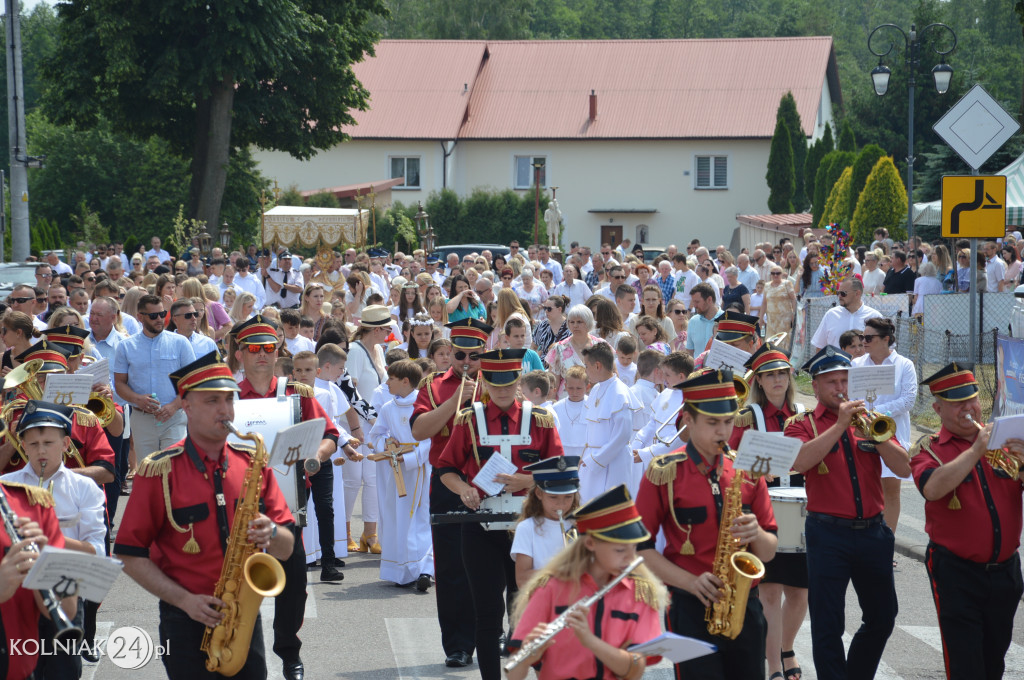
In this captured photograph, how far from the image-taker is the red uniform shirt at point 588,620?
15.0ft

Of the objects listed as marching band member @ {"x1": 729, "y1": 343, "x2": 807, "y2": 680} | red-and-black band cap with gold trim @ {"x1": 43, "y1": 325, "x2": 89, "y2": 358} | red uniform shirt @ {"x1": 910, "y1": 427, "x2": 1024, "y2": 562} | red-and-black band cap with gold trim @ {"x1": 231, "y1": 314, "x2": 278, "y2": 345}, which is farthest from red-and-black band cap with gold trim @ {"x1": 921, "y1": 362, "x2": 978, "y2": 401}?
red-and-black band cap with gold trim @ {"x1": 43, "y1": 325, "x2": 89, "y2": 358}

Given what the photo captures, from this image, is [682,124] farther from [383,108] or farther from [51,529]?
[51,529]

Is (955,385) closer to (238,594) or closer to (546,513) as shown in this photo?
(546,513)

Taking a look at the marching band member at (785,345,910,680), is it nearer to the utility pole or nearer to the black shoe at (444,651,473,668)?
the black shoe at (444,651,473,668)

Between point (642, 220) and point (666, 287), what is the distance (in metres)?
36.5

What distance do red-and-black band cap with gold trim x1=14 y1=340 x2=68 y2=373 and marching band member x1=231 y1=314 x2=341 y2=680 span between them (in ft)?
3.55

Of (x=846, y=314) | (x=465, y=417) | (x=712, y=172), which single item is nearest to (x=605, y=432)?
(x=465, y=417)

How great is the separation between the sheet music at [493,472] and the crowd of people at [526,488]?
20 mm

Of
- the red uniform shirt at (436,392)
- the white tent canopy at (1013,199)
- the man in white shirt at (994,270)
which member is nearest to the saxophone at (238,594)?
the red uniform shirt at (436,392)

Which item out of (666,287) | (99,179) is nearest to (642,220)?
(99,179)

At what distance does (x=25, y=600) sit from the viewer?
4.98 metres

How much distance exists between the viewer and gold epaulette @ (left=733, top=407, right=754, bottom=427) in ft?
24.2

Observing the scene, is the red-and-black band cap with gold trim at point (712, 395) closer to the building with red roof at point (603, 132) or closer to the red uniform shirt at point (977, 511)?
the red uniform shirt at point (977, 511)

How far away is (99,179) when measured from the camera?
56625 mm
